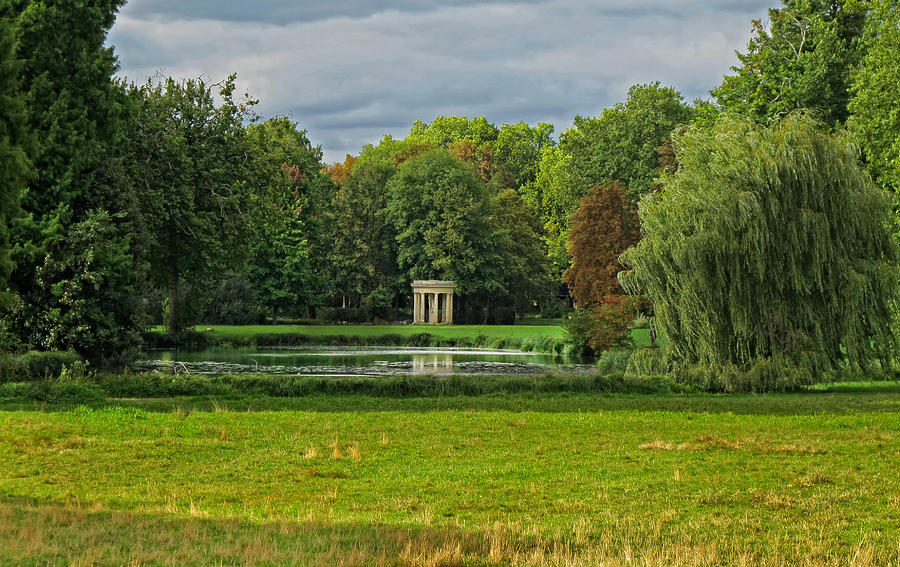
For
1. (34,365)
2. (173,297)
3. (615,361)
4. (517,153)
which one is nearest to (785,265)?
(615,361)

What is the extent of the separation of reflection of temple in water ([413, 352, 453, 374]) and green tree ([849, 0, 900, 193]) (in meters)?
19.4

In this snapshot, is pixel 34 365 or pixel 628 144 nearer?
pixel 34 365

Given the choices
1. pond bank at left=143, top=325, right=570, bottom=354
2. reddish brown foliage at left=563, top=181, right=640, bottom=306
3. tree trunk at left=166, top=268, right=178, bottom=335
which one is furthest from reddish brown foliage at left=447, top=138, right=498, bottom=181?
tree trunk at left=166, top=268, right=178, bottom=335

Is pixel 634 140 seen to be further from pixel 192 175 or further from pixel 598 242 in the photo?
pixel 192 175

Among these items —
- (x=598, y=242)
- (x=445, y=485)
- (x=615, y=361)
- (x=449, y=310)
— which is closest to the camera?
(x=445, y=485)

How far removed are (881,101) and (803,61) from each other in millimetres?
6826

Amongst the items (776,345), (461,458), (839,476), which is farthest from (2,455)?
(776,345)

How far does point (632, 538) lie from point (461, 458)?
5.95 m

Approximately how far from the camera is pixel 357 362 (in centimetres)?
4156

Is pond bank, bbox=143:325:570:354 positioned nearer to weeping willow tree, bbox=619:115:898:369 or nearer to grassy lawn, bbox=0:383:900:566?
weeping willow tree, bbox=619:115:898:369

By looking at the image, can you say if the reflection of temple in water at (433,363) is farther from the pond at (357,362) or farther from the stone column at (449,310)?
the stone column at (449,310)

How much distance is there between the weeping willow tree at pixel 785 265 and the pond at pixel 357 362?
1056cm

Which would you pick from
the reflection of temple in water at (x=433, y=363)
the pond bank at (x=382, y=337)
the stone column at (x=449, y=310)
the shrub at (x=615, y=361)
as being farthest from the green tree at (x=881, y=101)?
the stone column at (x=449, y=310)

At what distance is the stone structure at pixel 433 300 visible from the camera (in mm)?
76188
